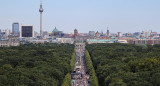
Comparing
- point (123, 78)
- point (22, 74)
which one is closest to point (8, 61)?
point (22, 74)

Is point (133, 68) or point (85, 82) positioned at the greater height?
point (133, 68)

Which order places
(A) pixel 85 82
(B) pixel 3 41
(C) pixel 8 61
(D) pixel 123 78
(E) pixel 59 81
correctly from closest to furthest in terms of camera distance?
(D) pixel 123 78, (E) pixel 59 81, (A) pixel 85 82, (C) pixel 8 61, (B) pixel 3 41

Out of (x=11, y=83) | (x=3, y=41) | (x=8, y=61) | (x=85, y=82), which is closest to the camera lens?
(x=11, y=83)

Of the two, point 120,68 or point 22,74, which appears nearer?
point 22,74

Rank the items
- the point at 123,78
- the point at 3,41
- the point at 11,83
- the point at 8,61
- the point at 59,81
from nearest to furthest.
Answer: the point at 11,83 < the point at 123,78 < the point at 59,81 < the point at 8,61 < the point at 3,41

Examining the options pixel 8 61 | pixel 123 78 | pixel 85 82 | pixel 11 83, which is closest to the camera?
pixel 11 83

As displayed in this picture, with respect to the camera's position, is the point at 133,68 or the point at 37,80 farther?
the point at 133,68

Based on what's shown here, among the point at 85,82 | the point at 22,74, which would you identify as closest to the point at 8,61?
the point at 85,82

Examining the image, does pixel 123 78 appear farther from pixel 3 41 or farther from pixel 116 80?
pixel 3 41

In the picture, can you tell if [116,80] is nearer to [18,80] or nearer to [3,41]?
[18,80]
